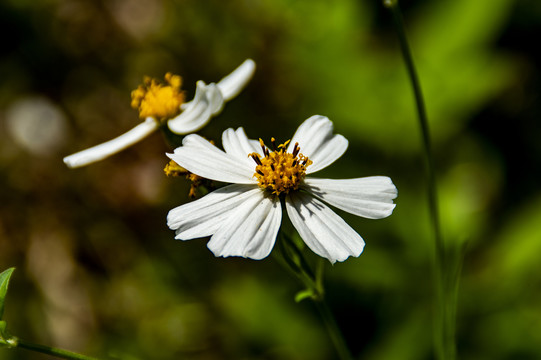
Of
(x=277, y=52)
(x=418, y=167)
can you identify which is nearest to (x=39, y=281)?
(x=277, y=52)

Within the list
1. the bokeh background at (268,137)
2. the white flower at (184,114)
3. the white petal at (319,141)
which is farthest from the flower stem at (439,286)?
the bokeh background at (268,137)

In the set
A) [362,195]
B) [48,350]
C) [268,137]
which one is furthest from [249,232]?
[268,137]

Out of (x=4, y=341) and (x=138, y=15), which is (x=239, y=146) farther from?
(x=138, y=15)

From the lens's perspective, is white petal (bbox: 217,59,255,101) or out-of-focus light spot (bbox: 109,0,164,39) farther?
out-of-focus light spot (bbox: 109,0,164,39)

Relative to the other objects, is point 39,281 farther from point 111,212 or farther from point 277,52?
point 277,52

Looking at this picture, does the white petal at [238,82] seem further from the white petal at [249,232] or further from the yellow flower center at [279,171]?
the white petal at [249,232]

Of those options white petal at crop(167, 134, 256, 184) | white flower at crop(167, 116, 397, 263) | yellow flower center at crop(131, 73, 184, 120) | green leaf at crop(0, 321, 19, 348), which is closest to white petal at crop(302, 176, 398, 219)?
white flower at crop(167, 116, 397, 263)

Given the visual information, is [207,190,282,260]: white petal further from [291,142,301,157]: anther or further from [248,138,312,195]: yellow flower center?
[291,142,301,157]: anther
